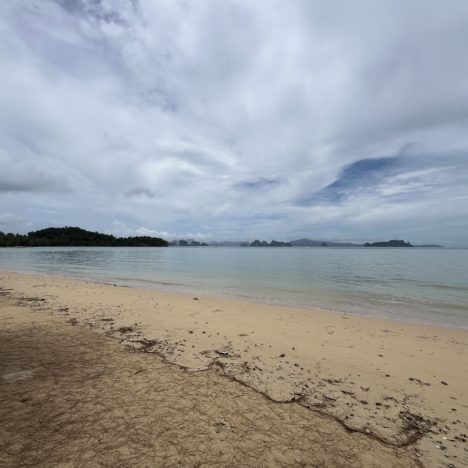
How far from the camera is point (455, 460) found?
137 inches

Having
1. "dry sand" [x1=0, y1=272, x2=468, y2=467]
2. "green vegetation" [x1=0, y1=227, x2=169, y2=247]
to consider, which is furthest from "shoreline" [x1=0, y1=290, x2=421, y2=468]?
"green vegetation" [x1=0, y1=227, x2=169, y2=247]

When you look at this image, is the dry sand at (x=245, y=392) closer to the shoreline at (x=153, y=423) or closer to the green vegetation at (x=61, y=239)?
the shoreline at (x=153, y=423)

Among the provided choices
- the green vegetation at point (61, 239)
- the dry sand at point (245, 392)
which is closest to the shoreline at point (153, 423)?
the dry sand at point (245, 392)

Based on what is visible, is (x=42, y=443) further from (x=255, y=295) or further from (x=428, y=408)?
(x=255, y=295)

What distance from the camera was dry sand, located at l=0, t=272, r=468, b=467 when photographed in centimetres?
340

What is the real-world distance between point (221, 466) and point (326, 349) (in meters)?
4.90

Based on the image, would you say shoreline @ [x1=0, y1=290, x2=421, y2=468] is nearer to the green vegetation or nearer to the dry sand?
the dry sand

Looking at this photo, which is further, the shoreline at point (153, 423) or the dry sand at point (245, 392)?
the dry sand at point (245, 392)

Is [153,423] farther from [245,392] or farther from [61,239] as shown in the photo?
[61,239]

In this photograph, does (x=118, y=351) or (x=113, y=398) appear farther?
(x=118, y=351)

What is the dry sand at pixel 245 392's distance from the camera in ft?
11.2

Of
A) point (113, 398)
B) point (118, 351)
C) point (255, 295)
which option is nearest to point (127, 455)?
point (113, 398)

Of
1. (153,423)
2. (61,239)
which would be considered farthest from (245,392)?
(61,239)

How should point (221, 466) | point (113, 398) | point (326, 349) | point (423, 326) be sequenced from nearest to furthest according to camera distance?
point (221, 466)
point (113, 398)
point (326, 349)
point (423, 326)
